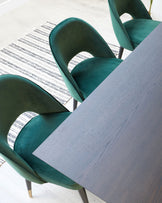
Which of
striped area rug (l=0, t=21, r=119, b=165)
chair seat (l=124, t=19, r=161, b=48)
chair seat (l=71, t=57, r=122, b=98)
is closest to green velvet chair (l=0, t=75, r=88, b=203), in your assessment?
chair seat (l=71, t=57, r=122, b=98)

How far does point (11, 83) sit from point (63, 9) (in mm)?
2630

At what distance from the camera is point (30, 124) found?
5.10 ft

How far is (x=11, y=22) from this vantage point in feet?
11.1

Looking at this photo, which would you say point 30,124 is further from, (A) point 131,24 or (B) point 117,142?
(A) point 131,24

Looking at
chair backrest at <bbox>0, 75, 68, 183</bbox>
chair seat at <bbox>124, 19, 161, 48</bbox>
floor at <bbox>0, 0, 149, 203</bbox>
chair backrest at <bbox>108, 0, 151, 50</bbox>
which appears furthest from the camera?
floor at <bbox>0, 0, 149, 203</bbox>

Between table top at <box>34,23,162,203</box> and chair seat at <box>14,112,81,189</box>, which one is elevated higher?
table top at <box>34,23,162,203</box>

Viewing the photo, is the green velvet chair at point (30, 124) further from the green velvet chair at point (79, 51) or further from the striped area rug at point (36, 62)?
the striped area rug at point (36, 62)

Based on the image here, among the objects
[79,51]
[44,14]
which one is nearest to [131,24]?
[79,51]

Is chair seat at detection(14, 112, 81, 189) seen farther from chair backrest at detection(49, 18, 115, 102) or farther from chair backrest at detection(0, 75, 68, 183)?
chair backrest at detection(49, 18, 115, 102)

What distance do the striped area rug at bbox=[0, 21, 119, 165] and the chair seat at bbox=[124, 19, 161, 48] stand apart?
22.6 inches

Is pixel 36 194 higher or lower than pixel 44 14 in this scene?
lower

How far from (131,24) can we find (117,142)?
1623 millimetres

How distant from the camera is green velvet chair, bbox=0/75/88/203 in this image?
1226 millimetres

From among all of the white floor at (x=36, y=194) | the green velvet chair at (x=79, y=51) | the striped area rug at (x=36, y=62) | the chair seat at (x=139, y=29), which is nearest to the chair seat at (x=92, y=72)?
the green velvet chair at (x=79, y=51)
